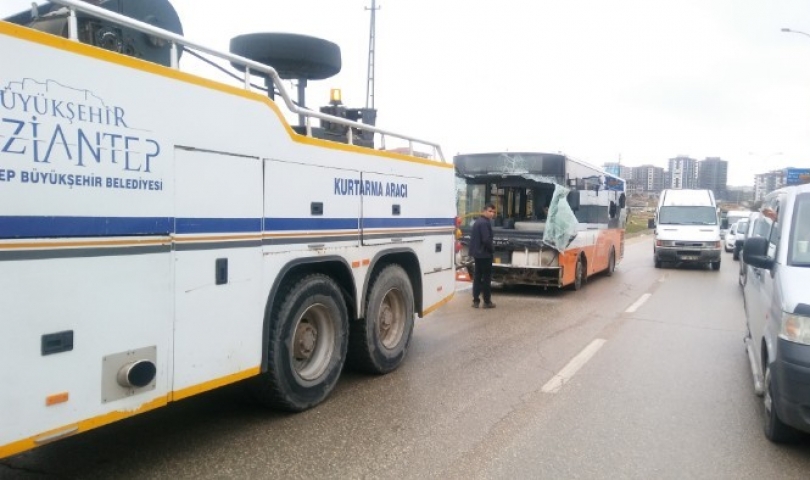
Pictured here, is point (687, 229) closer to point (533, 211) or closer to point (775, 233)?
point (533, 211)

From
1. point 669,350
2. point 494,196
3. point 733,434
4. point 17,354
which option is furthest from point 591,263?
point 17,354

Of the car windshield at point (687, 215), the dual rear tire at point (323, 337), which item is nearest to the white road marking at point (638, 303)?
the dual rear tire at point (323, 337)

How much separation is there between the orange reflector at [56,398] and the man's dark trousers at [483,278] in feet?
27.6

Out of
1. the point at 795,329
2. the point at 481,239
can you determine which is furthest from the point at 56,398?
the point at 481,239

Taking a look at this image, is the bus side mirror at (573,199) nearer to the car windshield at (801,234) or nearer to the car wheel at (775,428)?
the car windshield at (801,234)

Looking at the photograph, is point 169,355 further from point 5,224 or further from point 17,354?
point 5,224

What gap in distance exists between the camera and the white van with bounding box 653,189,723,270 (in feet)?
64.0

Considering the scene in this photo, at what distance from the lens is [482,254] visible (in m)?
10.9

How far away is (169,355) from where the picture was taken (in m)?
3.79

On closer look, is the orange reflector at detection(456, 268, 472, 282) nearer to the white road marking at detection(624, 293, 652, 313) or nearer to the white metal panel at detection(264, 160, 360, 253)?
the white road marking at detection(624, 293, 652, 313)

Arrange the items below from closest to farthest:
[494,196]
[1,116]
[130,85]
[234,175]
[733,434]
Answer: [1,116] < [130,85] < [234,175] < [733,434] < [494,196]

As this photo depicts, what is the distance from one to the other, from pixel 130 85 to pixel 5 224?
106 centimetres

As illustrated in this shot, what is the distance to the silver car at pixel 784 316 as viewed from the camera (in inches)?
164

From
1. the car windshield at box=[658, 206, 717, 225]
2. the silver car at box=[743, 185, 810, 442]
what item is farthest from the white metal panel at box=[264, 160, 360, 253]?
the car windshield at box=[658, 206, 717, 225]
